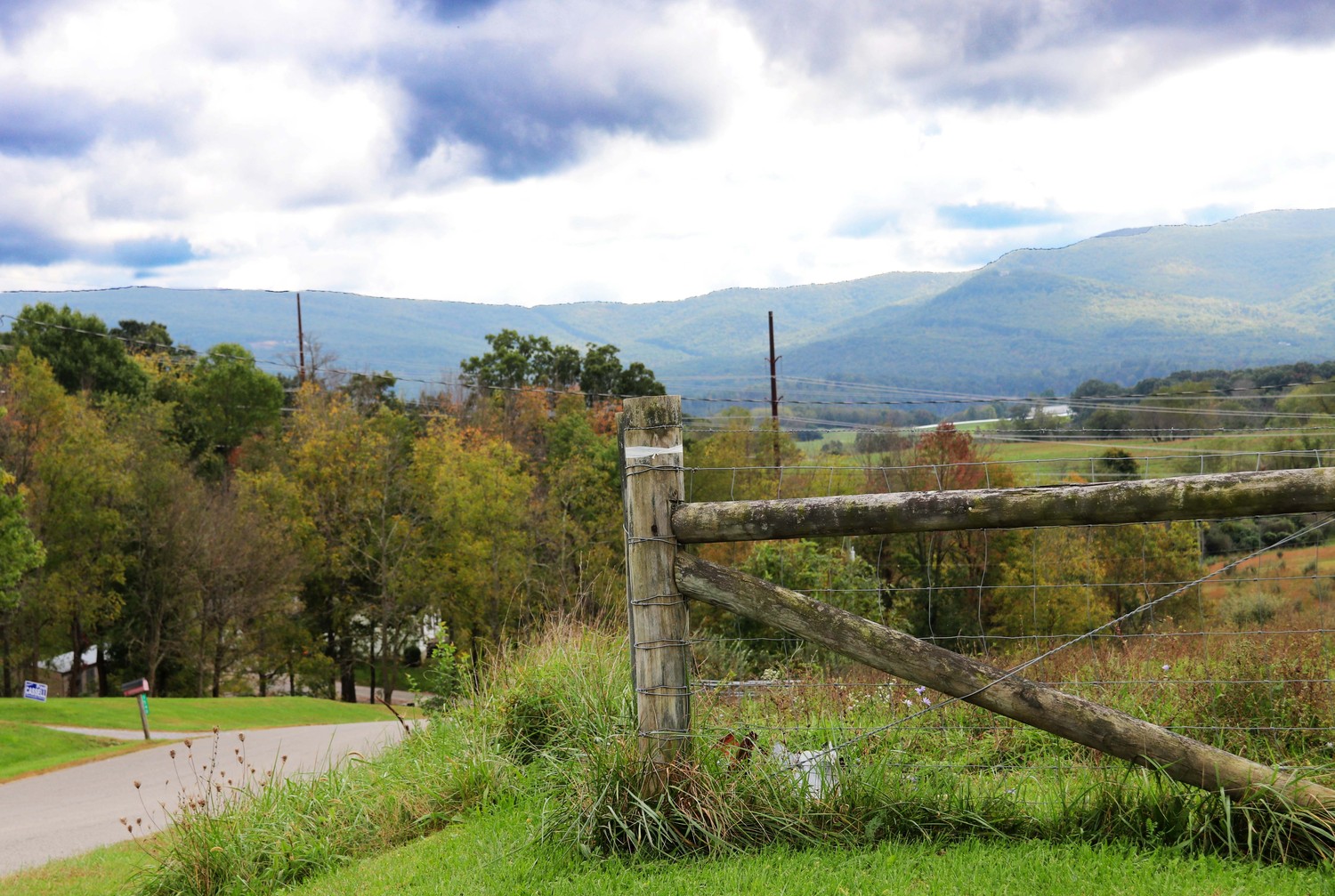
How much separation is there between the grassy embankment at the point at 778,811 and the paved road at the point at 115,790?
121 inches

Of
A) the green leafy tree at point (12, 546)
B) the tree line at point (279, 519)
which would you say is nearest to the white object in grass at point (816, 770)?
the tree line at point (279, 519)

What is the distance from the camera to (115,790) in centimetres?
1421

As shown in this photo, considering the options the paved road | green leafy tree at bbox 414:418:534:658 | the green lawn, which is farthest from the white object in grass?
green leafy tree at bbox 414:418:534:658

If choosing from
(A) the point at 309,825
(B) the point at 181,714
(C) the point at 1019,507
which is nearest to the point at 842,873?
(C) the point at 1019,507

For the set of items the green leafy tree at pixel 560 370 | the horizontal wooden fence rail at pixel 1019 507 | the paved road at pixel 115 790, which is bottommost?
the paved road at pixel 115 790

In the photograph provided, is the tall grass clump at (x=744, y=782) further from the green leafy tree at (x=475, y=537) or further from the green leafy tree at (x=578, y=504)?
the green leafy tree at (x=475, y=537)

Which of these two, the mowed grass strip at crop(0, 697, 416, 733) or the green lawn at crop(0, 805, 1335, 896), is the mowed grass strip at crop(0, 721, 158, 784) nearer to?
the mowed grass strip at crop(0, 697, 416, 733)

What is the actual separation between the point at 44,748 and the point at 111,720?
3885 mm

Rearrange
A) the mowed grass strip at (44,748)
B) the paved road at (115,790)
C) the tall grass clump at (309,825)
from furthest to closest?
the mowed grass strip at (44,748)
the paved road at (115,790)
the tall grass clump at (309,825)

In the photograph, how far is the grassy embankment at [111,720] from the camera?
17719 mm

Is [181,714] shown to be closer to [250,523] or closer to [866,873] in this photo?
[250,523]

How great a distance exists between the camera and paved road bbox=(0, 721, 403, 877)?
34.0 feet

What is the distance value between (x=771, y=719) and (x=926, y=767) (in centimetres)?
115

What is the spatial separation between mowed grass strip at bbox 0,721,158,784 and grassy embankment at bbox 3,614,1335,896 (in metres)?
13.6
